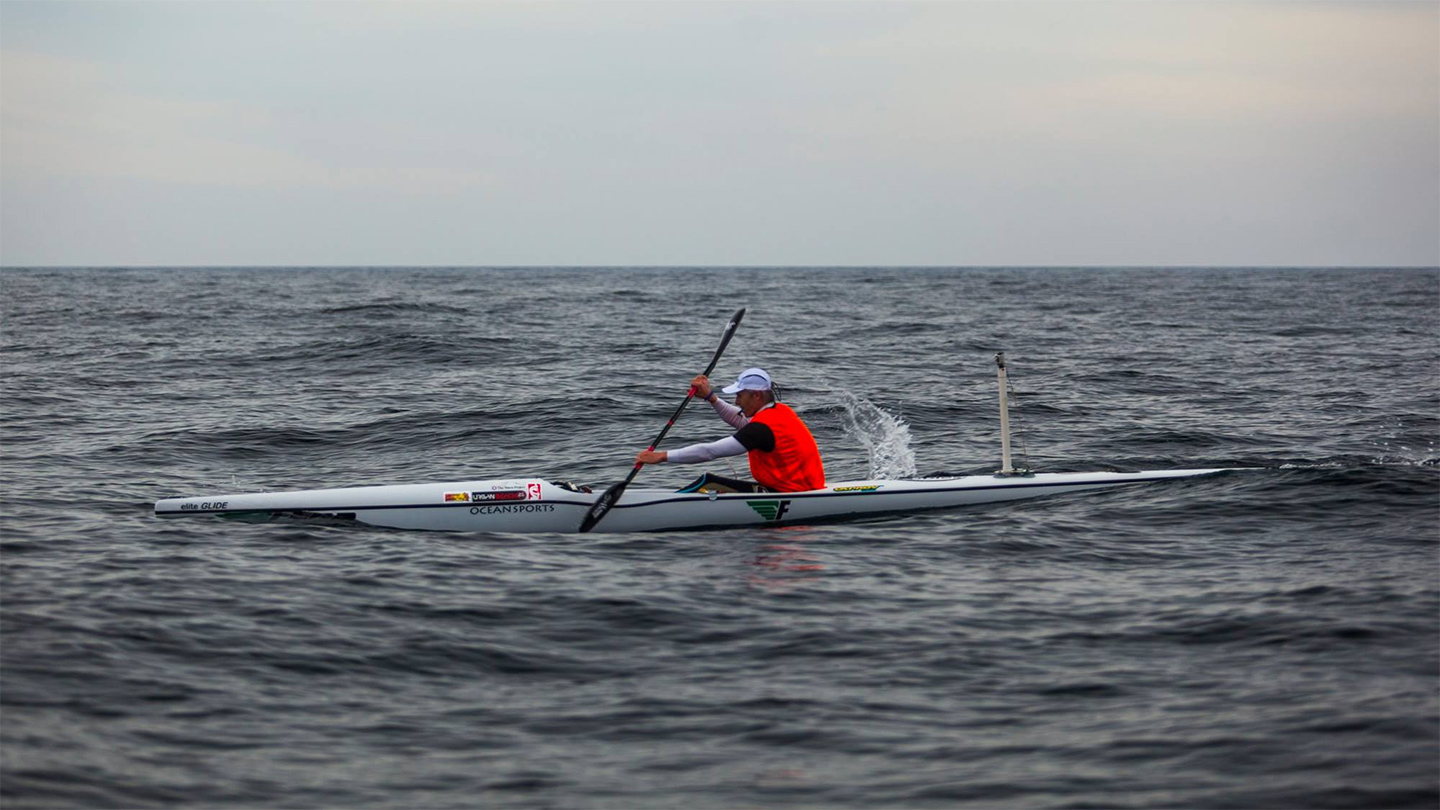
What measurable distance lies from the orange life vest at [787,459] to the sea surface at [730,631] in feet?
1.49

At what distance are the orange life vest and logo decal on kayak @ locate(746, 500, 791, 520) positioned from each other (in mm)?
135

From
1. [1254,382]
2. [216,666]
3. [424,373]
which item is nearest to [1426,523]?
[216,666]

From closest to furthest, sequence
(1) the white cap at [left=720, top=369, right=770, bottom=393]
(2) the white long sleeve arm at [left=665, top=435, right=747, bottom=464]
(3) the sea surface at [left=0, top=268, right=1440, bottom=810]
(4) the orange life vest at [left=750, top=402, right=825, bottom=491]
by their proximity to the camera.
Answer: (3) the sea surface at [left=0, top=268, right=1440, bottom=810] < (2) the white long sleeve arm at [left=665, top=435, right=747, bottom=464] < (1) the white cap at [left=720, top=369, right=770, bottom=393] < (4) the orange life vest at [left=750, top=402, right=825, bottom=491]

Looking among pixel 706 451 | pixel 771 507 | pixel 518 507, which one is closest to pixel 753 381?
pixel 706 451

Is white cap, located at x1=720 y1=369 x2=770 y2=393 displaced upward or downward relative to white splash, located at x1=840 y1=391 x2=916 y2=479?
upward

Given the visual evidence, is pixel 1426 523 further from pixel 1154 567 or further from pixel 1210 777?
pixel 1210 777

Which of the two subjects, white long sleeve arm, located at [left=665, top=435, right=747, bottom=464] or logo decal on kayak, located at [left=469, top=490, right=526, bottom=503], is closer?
white long sleeve arm, located at [left=665, top=435, right=747, bottom=464]

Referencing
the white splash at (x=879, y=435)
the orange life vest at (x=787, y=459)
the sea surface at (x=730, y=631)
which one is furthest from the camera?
the white splash at (x=879, y=435)

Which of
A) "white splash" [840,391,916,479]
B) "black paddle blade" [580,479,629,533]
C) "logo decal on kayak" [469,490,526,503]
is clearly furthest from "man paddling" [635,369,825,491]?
"white splash" [840,391,916,479]

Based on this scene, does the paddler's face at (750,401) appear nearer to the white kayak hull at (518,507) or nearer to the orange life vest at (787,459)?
the orange life vest at (787,459)

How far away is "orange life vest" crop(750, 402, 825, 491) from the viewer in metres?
9.57

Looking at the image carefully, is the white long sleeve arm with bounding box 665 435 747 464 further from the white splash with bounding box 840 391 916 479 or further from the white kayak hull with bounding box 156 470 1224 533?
the white splash with bounding box 840 391 916 479

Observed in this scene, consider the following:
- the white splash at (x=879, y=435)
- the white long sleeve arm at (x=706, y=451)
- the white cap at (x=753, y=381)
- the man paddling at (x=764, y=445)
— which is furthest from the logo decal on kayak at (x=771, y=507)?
the white splash at (x=879, y=435)

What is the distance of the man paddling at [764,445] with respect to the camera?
9344mm
